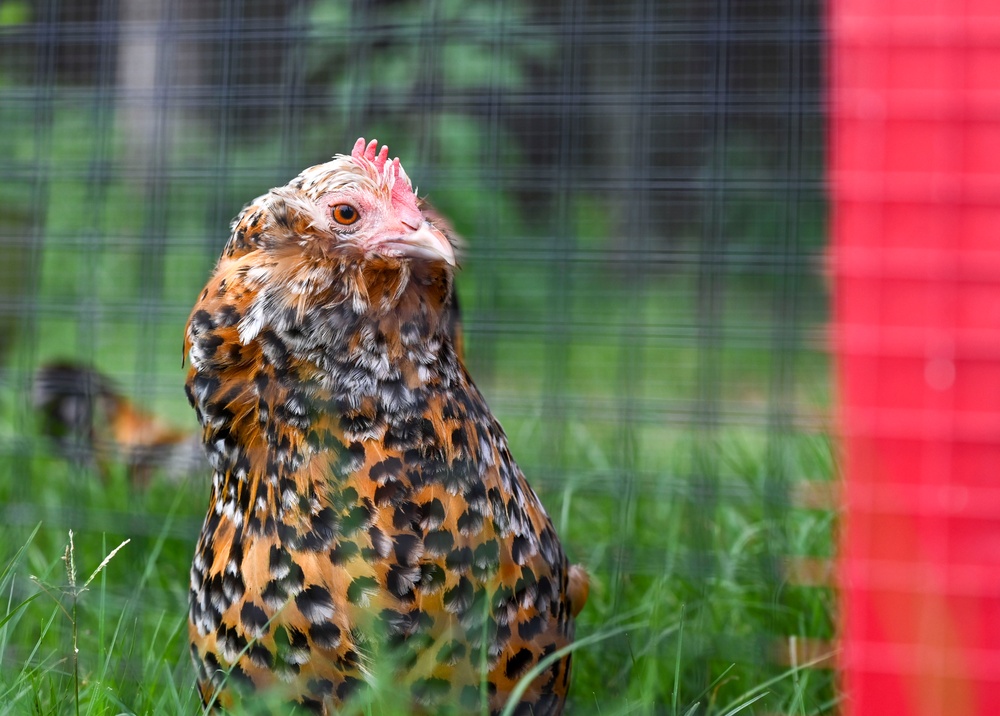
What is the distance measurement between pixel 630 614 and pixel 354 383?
0.83 metres

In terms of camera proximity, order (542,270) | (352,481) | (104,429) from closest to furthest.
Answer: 1. (352,481)
2. (104,429)
3. (542,270)

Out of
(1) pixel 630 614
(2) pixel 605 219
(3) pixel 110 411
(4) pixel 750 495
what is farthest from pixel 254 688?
(2) pixel 605 219

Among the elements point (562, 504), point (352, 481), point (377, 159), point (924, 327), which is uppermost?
point (377, 159)

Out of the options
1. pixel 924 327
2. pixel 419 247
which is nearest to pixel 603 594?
pixel 419 247

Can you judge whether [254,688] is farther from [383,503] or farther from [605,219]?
[605,219]

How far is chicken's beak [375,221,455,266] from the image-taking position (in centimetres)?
156

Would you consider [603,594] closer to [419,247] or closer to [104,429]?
[419,247]

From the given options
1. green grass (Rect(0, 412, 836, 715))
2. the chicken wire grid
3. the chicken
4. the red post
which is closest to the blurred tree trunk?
the chicken wire grid

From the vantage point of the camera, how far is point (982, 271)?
113cm

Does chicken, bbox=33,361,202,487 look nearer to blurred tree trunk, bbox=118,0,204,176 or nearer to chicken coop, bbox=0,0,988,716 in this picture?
chicken coop, bbox=0,0,988,716

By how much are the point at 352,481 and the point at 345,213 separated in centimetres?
41

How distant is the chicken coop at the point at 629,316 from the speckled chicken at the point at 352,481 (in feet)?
0.70

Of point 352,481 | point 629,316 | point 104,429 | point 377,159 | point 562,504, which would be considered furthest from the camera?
point 104,429

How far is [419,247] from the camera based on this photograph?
1.57 meters
